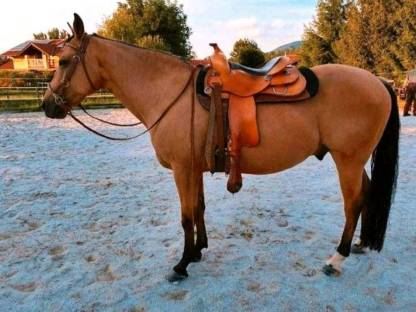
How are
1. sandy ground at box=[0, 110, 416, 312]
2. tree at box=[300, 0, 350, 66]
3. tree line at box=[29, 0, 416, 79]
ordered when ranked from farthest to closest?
tree at box=[300, 0, 350, 66] < tree line at box=[29, 0, 416, 79] < sandy ground at box=[0, 110, 416, 312]

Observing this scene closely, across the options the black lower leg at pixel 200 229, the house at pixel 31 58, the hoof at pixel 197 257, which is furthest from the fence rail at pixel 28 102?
the house at pixel 31 58

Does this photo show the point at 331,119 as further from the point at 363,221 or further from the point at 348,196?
the point at 363,221

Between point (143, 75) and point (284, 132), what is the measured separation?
1.21m

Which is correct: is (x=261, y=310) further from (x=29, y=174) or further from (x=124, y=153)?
(x=124, y=153)

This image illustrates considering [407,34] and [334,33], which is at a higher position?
[334,33]

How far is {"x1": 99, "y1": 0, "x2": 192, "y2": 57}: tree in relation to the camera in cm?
3378

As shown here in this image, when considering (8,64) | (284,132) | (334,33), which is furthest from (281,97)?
(8,64)

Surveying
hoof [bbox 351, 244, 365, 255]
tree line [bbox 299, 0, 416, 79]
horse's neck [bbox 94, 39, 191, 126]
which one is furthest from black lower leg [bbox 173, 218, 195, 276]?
tree line [bbox 299, 0, 416, 79]

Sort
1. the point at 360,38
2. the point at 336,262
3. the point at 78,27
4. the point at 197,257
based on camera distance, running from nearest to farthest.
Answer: the point at 78,27, the point at 336,262, the point at 197,257, the point at 360,38

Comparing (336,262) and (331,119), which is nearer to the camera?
(331,119)

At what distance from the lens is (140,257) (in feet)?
10.3

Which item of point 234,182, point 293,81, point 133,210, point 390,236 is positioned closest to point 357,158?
point 293,81

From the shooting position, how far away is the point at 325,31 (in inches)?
1272

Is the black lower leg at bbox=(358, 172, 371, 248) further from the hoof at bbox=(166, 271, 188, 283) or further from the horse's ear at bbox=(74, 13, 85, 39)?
the horse's ear at bbox=(74, 13, 85, 39)
